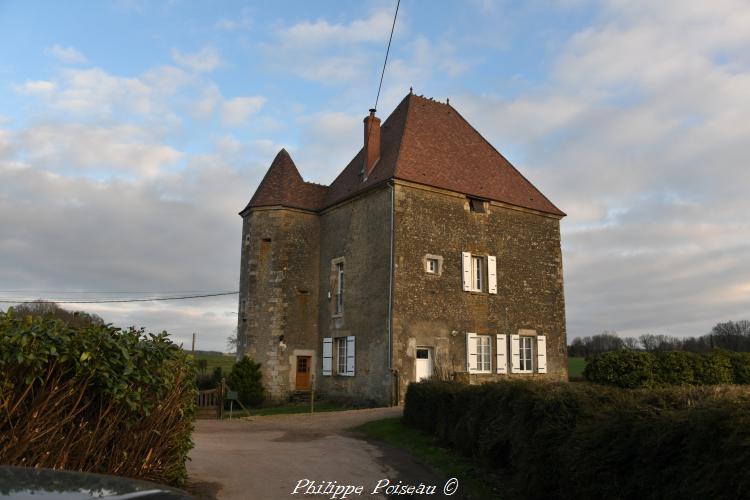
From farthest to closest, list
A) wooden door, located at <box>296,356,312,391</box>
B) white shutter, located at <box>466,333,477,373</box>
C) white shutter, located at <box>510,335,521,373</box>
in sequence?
wooden door, located at <box>296,356,312,391</box> → white shutter, located at <box>510,335,521,373</box> → white shutter, located at <box>466,333,477,373</box>

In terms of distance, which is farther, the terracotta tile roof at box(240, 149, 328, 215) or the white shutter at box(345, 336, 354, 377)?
the terracotta tile roof at box(240, 149, 328, 215)

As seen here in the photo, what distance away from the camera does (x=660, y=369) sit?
18.4 m

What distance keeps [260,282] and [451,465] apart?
46.0 ft

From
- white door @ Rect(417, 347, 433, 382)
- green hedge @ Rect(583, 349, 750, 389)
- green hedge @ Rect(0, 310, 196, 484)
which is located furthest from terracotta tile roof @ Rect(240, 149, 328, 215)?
green hedge @ Rect(0, 310, 196, 484)

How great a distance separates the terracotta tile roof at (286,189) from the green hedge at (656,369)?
1199 cm

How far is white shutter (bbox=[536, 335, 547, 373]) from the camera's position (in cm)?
2102

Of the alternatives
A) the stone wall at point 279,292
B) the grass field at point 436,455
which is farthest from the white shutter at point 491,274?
the grass field at point 436,455

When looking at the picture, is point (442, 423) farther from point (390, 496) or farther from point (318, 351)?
point (318, 351)

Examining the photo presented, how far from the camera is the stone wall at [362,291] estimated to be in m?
18.2

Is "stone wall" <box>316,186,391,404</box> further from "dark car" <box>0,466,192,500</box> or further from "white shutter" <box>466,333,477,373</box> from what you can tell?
"dark car" <box>0,466,192,500</box>

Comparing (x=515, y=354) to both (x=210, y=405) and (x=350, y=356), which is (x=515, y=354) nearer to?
(x=350, y=356)

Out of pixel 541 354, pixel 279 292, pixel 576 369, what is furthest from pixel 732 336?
pixel 279 292

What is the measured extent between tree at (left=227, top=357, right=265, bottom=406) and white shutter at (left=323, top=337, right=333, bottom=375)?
238cm

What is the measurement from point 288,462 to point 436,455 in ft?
8.40
